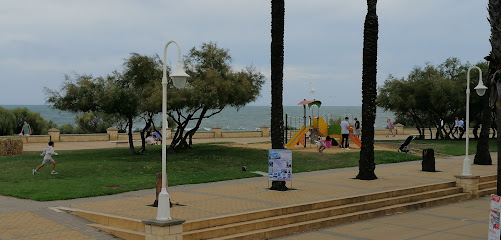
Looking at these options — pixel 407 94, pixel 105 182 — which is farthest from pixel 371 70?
pixel 407 94

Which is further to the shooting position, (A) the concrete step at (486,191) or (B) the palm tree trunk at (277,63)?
(A) the concrete step at (486,191)

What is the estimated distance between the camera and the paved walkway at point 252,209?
12.6m

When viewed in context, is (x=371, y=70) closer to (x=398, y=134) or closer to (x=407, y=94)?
(x=407, y=94)

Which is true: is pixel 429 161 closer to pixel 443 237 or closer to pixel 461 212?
pixel 461 212

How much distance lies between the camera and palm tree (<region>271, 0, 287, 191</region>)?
16875 mm

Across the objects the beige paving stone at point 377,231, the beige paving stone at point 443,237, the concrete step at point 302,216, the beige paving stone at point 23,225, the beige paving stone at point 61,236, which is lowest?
the beige paving stone at point 377,231

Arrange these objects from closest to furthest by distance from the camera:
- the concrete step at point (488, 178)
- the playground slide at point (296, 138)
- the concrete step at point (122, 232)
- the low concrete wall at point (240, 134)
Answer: the concrete step at point (122, 232) < the concrete step at point (488, 178) < the playground slide at point (296, 138) < the low concrete wall at point (240, 134)

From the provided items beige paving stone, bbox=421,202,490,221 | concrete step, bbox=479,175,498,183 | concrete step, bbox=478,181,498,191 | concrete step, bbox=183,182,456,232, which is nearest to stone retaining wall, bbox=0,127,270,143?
concrete step, bbox=183,182,456,232

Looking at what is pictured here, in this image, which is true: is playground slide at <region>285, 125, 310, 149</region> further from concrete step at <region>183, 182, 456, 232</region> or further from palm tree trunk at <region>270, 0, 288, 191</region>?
palm tree trunk at <region>270, 0, 288, 191</region>

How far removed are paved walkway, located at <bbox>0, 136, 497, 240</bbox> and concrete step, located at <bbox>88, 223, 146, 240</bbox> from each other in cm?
16

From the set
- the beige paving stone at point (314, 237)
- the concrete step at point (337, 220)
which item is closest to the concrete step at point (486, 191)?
the concrete step at point (337, 220)

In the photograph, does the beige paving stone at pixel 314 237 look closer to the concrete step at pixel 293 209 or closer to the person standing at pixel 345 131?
the concrete step at pixel 293 209

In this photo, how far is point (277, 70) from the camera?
56.2 ft

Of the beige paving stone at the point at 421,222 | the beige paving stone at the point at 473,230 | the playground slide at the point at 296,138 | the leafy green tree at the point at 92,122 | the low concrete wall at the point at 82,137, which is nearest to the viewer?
the beige paving stone at the point at 473,230
